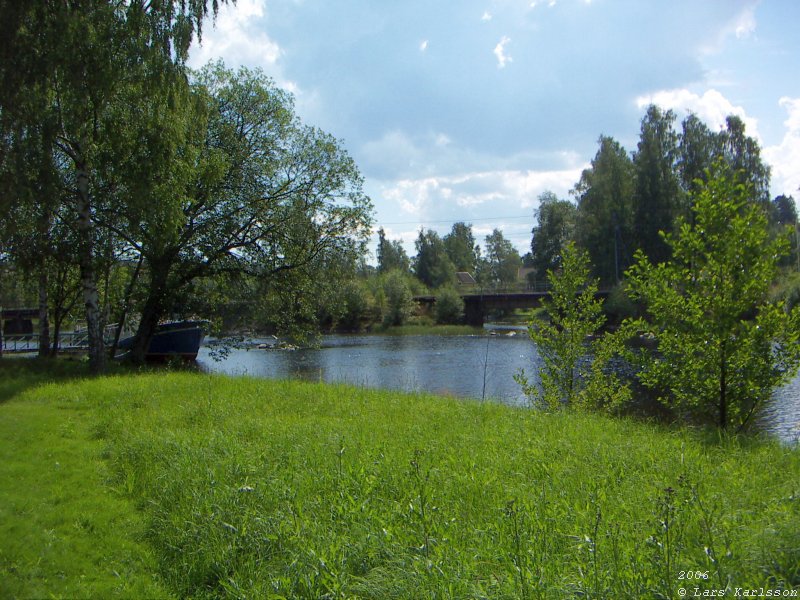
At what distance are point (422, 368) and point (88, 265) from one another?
1546cm

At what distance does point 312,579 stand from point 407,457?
8.87 ft

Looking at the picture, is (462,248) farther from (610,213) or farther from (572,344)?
(572,344)

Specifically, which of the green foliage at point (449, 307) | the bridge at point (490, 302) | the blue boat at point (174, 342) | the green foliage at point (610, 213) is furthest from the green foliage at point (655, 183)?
the blue boat at point (174, 342)

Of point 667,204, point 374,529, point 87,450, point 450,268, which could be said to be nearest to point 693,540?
point 374,529

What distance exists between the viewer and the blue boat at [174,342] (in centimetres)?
2627

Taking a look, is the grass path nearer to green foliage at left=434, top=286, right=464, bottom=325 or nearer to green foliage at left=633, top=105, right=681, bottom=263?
green foliage at left=633, top=105, right=681, bottom=263

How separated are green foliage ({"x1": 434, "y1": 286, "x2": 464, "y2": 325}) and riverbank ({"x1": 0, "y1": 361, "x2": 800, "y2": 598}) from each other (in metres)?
53.9

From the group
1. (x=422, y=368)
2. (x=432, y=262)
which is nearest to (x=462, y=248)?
(x=432, y=262)

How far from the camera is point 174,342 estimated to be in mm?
27641

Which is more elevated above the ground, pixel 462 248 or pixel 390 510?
pixel 462 248

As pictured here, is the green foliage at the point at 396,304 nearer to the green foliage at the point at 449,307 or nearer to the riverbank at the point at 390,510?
→ the green foliage at the point at 449,307

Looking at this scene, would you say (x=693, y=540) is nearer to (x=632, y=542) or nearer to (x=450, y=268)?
(x=632, y=542)

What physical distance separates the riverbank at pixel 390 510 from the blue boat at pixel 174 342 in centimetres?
1728

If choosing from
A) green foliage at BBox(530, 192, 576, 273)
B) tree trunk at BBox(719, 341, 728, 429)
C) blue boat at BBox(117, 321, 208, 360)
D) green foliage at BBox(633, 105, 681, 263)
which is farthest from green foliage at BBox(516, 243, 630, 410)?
green foliage at BBox(530, 192, 576, 273)
